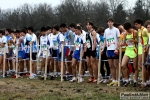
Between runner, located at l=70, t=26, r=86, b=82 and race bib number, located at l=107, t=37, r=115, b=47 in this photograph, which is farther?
runner, located at l=70, t=26, r=86, b=82

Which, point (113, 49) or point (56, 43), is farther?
point (56, 43)

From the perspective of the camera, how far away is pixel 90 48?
38.3 ft

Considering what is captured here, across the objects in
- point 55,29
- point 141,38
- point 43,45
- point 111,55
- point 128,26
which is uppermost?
point 55,29

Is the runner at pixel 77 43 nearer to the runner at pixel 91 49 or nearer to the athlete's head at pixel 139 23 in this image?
the runner at pixel 91 49

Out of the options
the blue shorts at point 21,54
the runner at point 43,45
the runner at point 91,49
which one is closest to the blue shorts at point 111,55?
the runner at point 91,49

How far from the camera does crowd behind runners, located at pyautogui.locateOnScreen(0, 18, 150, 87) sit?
33.1 ft

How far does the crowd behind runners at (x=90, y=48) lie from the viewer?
10.1m

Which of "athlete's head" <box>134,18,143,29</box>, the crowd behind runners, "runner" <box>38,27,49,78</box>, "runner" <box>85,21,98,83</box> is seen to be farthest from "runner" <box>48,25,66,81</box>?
"athlete's head" <box>134,18,143,29</box>

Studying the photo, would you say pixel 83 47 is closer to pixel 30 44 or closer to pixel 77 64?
pixel 77 64

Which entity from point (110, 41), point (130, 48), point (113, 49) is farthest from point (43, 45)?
point (130, 48)

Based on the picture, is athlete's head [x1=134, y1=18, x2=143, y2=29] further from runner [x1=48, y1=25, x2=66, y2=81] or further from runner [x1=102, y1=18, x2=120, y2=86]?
runner [x1=48, y1=25, x2=66, y2=81]

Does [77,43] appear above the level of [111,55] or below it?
above

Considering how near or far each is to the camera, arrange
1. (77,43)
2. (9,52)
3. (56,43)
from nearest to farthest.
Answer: (77,43)
(56,43)
(9,52)

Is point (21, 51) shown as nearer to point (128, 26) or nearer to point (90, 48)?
point (90, 48)
